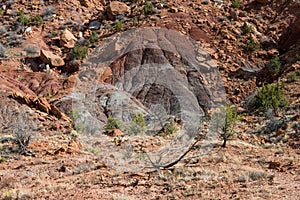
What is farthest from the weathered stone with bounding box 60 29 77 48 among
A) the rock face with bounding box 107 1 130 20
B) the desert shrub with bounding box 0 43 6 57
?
the desert shrub with bounding box 0 43 6 57

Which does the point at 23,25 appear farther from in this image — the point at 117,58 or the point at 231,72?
the point at 231,72

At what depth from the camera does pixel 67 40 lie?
37.4m

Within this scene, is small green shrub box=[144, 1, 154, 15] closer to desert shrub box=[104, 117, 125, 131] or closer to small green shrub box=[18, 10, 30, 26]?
small green shrub box=[18, 10, 30, 26]

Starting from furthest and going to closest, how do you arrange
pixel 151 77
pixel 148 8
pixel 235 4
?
pixel 235 4, pixel 148 8, pixel 151 77

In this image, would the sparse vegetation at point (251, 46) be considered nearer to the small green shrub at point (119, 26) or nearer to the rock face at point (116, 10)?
the small green shrub at point (119, 26)

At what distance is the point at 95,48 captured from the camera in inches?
1404

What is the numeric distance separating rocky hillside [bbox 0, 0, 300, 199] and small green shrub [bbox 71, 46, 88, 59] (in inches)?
3.7

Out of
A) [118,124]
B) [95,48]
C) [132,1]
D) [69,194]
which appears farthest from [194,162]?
A: [132,1]

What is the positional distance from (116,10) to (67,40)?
6.38 metres

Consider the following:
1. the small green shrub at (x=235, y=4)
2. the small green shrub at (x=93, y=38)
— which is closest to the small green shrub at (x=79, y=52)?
the small green shrub at (x=93, y=38)

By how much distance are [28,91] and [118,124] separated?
1084 centimetres

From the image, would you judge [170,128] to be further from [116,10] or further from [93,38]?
[116,10]

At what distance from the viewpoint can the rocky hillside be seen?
11344 mm

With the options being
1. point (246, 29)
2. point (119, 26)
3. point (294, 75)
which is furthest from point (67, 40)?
point (294, 75)
